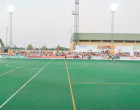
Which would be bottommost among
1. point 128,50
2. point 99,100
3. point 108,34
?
point 99,100

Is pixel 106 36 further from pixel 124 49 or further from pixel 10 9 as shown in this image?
pixel 10 9

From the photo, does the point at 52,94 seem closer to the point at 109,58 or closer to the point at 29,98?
the point at 29,98

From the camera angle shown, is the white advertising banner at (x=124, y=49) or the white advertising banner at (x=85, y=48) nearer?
the white advertising banner at (x=85, y=48)

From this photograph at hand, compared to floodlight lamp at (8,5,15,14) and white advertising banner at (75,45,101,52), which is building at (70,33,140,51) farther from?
floodlight lamp at (8,5,15,14)

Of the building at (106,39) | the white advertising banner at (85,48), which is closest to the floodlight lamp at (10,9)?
the white advertising banner at (85,48)

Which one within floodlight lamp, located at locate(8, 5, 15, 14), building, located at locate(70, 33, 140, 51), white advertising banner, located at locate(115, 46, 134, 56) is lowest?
white advertising banner, located at locate(115, 46, 134, 56)

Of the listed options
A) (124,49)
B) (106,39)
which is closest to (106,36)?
(106,39)

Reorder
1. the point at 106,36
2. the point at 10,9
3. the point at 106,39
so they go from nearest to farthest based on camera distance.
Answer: the point at 10,9, the point at 106,39, the point at 106,36

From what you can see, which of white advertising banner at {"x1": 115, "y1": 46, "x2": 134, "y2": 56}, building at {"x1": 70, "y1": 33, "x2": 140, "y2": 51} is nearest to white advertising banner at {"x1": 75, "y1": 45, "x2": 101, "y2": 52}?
white advertising banner at {"x1": 115, "y1": 46, "x2": 134, "y2": 56}

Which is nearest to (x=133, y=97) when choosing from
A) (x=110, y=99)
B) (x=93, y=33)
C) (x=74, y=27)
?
(x=110, y=99)

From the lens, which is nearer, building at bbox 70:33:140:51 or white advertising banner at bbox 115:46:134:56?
white advertising banner at bbox 115:46:134:56

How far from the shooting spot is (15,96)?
22.3 feet

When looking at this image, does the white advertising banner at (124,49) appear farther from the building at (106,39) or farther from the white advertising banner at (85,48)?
the building at (106,39)

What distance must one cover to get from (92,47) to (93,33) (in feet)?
66.7
